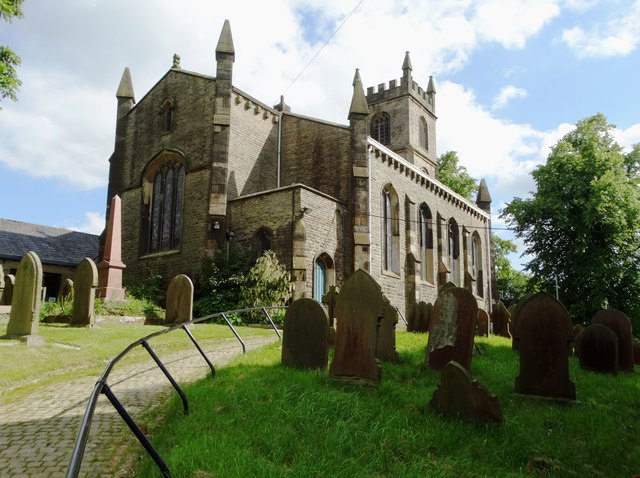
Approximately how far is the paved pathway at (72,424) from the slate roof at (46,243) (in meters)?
22.9

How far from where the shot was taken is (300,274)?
1756 centimetres

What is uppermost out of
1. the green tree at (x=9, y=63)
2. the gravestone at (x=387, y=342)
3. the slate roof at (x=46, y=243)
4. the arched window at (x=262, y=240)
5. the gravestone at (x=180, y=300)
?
the green tree at (x=9, y=63)

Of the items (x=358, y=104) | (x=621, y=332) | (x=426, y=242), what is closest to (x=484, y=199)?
(x=426, y=242)

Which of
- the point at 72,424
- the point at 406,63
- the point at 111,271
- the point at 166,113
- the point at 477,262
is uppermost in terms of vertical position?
the point at 406,63

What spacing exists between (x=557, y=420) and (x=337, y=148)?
17.5m

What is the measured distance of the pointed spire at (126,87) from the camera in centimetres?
2553

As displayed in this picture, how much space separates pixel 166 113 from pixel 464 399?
71.2ft

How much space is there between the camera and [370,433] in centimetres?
457

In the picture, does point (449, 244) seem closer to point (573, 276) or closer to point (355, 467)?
point (573, 276)

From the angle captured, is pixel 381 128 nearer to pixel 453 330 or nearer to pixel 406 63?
pixel 406 63

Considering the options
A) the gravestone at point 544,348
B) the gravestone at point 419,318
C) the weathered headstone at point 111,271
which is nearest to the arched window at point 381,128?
the weathered headstone at point 111,271

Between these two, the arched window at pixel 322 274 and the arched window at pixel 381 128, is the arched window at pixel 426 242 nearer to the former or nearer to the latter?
the arched window at pixel 322 274

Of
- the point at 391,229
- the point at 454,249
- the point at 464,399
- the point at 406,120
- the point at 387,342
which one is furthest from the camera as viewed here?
the point at 406,120

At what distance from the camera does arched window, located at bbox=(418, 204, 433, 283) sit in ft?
86.8
